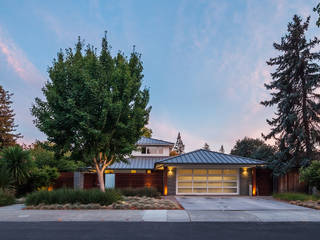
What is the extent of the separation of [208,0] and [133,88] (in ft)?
26.4

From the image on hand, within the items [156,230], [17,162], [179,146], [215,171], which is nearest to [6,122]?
[17,162]

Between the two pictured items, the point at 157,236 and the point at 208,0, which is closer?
the point at 157,236

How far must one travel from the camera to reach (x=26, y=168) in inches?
640

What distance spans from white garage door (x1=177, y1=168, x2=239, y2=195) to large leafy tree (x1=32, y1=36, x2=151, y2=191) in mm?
9100

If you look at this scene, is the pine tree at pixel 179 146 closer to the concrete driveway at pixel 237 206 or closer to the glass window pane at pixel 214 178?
the glass window pane at pixel 214 178

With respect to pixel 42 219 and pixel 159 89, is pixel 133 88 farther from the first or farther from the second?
pixel 159 89

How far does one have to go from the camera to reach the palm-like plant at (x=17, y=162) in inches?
624

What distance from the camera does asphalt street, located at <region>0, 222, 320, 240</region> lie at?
7.22m

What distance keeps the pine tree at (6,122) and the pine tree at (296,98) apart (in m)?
37.2

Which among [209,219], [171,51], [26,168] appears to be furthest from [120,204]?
[171,51]

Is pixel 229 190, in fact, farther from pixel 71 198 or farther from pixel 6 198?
pixel 6 198

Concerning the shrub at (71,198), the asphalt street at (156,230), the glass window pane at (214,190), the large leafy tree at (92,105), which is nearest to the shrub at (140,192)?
the large leafy tree at (92,105)

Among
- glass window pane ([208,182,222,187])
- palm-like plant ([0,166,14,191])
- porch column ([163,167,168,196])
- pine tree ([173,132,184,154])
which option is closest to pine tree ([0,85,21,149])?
palm-like plant ([0,166,14,191])

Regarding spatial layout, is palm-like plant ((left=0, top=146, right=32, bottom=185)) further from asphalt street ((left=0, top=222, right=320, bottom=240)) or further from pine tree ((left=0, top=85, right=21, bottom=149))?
pine tree ((left=0, top=85, right=21, bottom=149))
